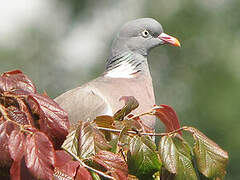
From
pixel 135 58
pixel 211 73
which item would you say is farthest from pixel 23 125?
pixel 211 73

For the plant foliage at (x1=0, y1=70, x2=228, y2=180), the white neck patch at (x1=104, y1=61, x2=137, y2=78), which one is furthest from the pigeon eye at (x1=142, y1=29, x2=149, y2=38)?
the plant foliage at (x1=0, y1=70, x2=228, y2=180)

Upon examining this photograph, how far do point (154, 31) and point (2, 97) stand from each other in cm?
303

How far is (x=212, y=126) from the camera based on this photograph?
12.7 meters

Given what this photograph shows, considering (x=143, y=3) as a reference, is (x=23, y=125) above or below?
above

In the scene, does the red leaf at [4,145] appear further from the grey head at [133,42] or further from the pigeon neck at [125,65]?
the grey head at [133,42]

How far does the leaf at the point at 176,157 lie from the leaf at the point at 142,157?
44 millimetres

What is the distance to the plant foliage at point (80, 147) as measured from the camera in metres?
1.86

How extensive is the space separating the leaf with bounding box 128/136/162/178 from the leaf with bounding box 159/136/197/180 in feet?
0.14

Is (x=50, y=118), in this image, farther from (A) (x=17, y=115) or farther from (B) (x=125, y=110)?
(B) (x=125, y=110)

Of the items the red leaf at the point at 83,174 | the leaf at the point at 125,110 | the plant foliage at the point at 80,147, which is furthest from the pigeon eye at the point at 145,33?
the red leaf at the point at 83,174

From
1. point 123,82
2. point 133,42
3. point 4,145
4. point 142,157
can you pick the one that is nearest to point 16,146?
point 4,145

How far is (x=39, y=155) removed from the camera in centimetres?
185

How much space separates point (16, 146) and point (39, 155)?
0.23 feet

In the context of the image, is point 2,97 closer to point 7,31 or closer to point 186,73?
point 186,73
